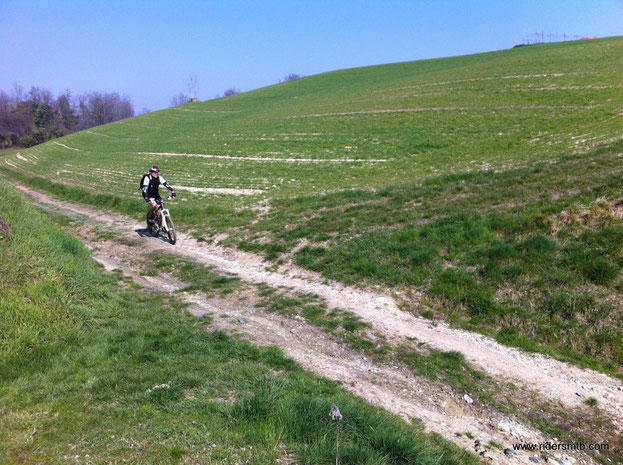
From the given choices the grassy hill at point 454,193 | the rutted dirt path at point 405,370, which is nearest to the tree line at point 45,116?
the grassy hill at point 454,193

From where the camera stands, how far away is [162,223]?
573 inches

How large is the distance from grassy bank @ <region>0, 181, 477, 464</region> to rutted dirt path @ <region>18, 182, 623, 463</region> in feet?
1.78

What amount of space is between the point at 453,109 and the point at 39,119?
13244 cm

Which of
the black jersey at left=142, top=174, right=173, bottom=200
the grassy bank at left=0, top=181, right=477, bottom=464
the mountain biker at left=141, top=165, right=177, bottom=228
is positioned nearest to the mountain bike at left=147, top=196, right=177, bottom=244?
the mountain biker at left=141, top=165, right=177, bottom=228

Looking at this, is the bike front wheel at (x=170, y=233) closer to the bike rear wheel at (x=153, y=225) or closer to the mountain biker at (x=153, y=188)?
the mountain biker at (x=153, y=188)

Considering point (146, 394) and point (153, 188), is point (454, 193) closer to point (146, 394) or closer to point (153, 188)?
point (153, 188)

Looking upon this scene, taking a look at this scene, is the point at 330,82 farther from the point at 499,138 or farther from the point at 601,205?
the point at 601,205

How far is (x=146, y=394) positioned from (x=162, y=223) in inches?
421

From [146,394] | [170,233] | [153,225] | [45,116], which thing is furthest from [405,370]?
[45,116]

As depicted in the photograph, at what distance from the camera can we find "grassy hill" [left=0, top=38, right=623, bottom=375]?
7.59m

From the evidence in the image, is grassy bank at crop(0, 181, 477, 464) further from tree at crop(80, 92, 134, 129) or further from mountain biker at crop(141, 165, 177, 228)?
tree at crop(80, 92, 134, 129)

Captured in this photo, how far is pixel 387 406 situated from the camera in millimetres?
5379

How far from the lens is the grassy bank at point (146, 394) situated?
3.92 m

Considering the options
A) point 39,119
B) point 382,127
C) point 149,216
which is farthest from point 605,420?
point 39,119
